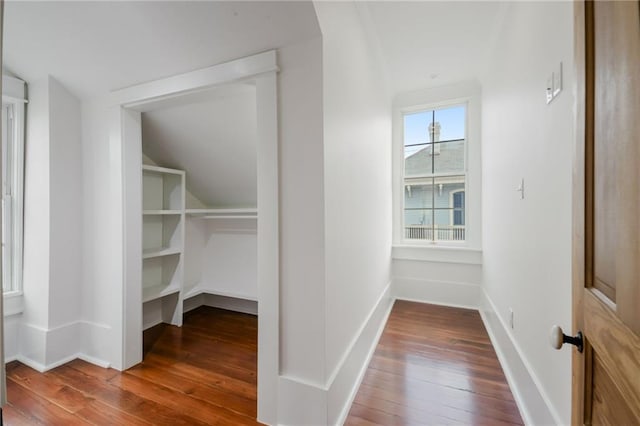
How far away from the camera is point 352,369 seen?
1772 mm

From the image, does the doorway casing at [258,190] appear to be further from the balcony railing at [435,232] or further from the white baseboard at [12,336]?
the balcony railing at [435,232]

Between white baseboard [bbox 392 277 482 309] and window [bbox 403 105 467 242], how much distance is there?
1.88ft

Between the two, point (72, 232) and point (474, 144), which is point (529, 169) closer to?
point (474, 144)

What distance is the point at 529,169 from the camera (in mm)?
1597

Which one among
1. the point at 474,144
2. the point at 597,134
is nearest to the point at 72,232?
the point at 597,134

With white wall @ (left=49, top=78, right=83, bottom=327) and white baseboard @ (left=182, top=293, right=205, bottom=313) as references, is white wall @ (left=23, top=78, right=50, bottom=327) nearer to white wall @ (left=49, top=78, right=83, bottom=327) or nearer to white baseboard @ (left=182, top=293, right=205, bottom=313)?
white wall @ (left=49, top=78, right=83, bottom=327)

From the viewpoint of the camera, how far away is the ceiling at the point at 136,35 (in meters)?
1.36

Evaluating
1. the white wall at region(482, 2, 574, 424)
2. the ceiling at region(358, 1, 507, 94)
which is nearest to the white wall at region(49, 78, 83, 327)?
the ceiling at region(358, 1, 507, 94)

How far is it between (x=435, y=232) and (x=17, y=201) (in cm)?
412

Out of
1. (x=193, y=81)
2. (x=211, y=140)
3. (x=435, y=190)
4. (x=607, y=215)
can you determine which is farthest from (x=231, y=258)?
(x=607, y=215)

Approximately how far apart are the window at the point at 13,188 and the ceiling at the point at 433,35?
2.74 meters

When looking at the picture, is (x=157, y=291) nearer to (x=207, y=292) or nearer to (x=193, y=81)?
(x=207, y=292)

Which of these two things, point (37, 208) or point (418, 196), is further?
point (418, 196)

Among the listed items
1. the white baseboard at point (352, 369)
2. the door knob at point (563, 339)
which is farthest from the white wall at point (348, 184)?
the door knob at point (563, 339)
